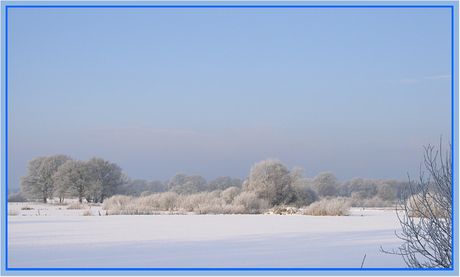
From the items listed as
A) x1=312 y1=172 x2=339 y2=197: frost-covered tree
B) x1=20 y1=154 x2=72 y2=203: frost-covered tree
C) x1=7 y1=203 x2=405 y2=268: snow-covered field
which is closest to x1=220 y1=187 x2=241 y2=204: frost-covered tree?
x1=7 y1=203 x2=405 y2=268: snow-covered field

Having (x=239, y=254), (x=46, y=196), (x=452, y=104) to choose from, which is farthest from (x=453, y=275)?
(x=46, y=196)

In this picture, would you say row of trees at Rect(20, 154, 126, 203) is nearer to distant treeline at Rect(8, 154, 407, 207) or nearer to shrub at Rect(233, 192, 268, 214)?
distant treeline at Rect(8, 154, 407, 207)

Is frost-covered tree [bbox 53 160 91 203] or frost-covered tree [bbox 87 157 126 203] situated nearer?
frost-covered tree [bbox 53 160 91 203]

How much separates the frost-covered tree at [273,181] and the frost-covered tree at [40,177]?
47.3ft

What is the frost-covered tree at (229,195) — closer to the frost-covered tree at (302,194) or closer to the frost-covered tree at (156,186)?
the frost-covered tree at (302,194)

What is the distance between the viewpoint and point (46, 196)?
85.3 feet

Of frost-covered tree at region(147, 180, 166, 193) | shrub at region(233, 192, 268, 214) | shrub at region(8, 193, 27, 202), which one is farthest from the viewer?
frost-covered tree at region(147, 180, 166, 193)

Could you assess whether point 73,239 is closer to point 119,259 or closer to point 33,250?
point 33,250

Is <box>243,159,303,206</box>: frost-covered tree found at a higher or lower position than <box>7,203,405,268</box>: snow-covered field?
higher

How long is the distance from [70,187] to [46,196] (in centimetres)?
206

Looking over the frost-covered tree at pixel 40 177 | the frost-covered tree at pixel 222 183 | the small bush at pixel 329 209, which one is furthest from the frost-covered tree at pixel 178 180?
the small bush at pixel 329 209

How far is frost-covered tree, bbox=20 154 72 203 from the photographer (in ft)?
84.8

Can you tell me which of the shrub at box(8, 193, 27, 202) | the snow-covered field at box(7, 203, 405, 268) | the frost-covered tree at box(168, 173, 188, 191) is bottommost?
the shrub at box(8, 193, 27, 202)

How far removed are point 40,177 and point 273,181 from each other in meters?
16.8
